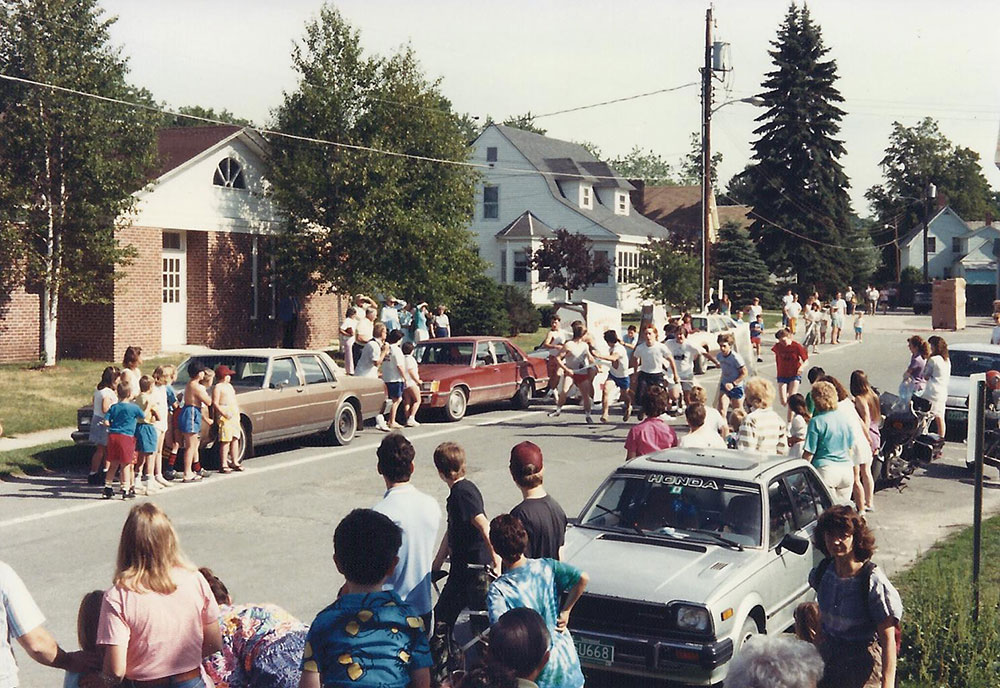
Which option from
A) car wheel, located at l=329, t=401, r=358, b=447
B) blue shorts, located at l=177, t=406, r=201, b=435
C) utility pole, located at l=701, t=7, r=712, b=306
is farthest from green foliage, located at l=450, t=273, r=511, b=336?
blue shorts, located at l=177, t=406, r=201, b=435

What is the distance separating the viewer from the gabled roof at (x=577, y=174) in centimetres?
6056

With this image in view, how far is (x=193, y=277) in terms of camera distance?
31047mm

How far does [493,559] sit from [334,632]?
2.57 metres

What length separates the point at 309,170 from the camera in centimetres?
3058

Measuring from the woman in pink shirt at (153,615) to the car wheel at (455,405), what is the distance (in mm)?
15904

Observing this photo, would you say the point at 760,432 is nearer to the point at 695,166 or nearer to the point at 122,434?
the point at 122,434

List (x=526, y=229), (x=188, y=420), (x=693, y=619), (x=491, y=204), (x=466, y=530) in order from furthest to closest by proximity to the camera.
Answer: (x=491, y=204), (x=526, y=229), (x=188, y=420), (x=693, y=619), (x=466, y=530)

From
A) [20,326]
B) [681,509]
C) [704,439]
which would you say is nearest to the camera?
[681,509]

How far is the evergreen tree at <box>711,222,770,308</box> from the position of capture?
199 ft

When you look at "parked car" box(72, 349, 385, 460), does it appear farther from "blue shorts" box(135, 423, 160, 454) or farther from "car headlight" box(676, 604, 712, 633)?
"car headlight" box(676, 604, 712, 633)

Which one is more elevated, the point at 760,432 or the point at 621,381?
the point at 760,432

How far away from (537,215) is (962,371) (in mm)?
41916

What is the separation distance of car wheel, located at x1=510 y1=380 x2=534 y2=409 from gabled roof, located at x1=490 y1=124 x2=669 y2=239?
36.2 metres

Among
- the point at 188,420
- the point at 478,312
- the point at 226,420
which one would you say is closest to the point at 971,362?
the point at 226,420
